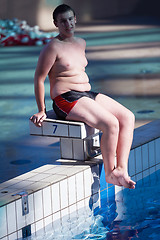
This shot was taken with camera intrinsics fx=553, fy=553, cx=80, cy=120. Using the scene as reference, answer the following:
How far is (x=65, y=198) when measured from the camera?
323 cm

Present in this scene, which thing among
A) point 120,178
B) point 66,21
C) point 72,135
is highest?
point 66,21

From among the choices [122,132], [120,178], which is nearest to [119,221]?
[120,178]

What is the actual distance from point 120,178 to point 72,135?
1.32ft

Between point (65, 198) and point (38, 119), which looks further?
point (38, 119)

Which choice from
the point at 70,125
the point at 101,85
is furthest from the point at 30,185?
the point at 101,85

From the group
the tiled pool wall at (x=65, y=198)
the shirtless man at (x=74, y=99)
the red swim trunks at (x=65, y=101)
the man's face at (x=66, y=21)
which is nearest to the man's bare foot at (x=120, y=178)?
the shirtless man at (x=74, y=99)

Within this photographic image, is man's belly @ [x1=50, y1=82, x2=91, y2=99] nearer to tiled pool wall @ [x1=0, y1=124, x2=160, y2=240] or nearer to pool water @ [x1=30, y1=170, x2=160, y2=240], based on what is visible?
tiled pool wall @ [x1=0, y1=124, x2=160, y2=240]

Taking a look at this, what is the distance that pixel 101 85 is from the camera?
7332 millimetres

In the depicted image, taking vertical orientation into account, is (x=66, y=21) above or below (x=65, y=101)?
above

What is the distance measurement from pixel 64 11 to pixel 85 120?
664 millimetres

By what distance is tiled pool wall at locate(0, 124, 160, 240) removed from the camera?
2859 millimetres

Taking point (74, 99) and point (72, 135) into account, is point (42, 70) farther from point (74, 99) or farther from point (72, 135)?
point (72, 135)

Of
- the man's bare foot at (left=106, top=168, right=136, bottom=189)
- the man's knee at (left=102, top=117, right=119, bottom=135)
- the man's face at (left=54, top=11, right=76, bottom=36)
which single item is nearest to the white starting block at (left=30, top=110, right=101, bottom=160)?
the man's knee at (left=102, top=117, right=119, bottom=135)

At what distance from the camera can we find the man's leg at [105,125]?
128 inches
